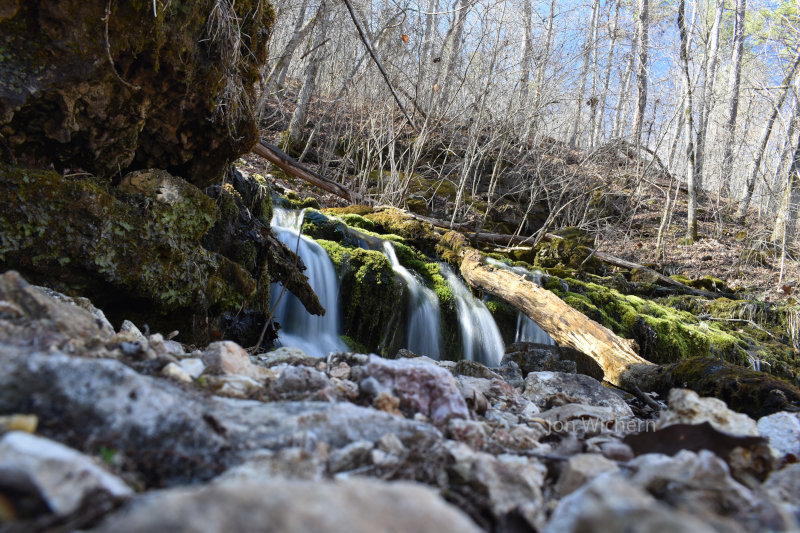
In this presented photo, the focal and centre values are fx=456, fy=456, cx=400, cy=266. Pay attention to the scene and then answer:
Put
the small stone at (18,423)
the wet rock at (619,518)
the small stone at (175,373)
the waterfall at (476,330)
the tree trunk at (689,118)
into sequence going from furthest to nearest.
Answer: the tree trunk at (689,118) < the waterfall at (476,330) < the small stone at (175,373) < the small stone at (18,423) < the wet rock at (619,518)

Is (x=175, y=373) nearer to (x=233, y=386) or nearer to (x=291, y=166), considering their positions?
(x=233, y=386)

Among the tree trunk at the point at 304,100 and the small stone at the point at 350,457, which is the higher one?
the tree trunk at the point at 304,100

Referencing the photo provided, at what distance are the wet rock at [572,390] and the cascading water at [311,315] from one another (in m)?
2.49

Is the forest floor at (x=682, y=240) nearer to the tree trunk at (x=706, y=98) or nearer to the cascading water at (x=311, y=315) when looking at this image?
the tree trunk at (x=706, y=98)

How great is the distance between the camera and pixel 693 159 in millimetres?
13734

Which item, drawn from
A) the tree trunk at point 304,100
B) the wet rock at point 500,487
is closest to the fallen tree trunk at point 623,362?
the wet rock at point 500,487

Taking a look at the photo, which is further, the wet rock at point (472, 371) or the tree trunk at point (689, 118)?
the tree trunk at point (689, 118)

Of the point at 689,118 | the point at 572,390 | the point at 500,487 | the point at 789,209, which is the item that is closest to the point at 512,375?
the point at 572,390

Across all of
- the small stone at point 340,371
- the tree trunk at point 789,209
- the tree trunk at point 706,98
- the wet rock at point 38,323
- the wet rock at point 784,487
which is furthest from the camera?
the tree trunk at point 706,98

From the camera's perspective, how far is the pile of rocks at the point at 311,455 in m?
0.68

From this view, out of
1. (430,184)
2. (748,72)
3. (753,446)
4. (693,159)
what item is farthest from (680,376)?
(748,72)

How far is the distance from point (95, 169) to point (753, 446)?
3590 mm

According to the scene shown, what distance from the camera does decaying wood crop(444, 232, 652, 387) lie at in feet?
15.6

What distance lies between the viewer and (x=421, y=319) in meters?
6.35
